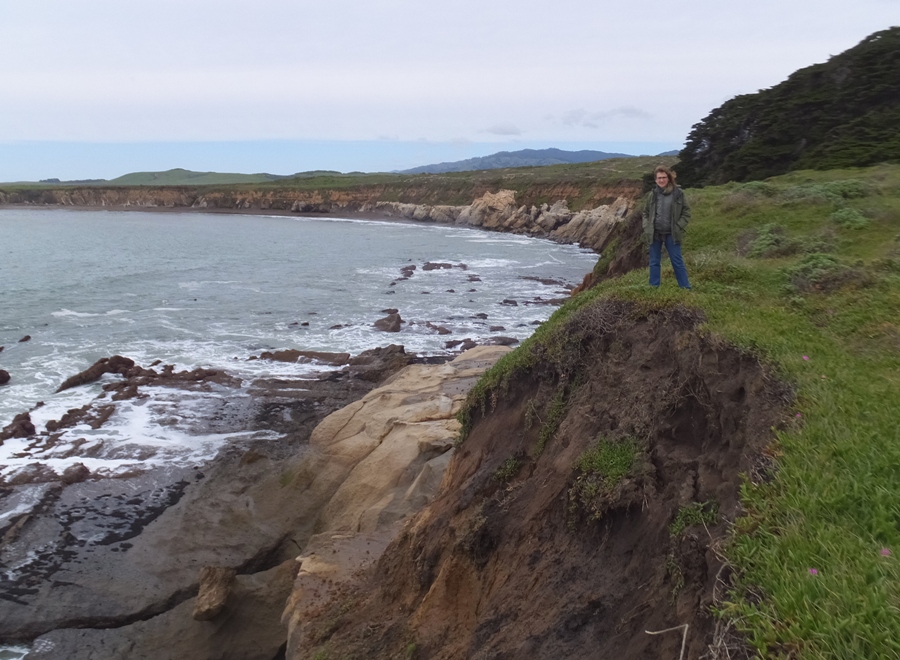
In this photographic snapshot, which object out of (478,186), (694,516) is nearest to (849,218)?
(694,516)

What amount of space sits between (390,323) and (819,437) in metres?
23.1

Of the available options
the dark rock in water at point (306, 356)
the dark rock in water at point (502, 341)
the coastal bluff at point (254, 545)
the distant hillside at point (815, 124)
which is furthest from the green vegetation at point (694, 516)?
the distant hillside at point (815, 124)

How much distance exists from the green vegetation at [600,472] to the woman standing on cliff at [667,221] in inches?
139

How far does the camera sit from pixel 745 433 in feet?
17.2

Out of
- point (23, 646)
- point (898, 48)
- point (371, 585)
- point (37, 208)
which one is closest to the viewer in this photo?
point (371, 585)

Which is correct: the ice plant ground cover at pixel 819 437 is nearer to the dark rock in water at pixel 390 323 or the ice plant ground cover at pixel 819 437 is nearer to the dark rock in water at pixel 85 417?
the dark rock in water at pixel 85 417

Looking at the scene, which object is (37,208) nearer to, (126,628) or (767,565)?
(126,628)

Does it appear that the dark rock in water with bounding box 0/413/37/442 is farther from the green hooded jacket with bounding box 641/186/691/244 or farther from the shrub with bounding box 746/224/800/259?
the shrub with bounding box 746/224/800/259

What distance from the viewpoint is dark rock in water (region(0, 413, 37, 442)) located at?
1582 cm

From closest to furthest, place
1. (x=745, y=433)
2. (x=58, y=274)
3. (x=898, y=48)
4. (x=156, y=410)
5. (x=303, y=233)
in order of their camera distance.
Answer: (x=745, y=433), (x=156, y=410), (x=898, y=48), (x=58, y=274), (x=303, y=233)

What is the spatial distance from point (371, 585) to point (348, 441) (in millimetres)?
5573

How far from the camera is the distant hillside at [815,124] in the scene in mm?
21375

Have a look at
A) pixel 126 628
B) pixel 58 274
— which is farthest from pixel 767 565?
pixel 58 274

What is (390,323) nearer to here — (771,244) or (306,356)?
(306,356)
